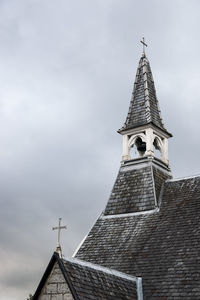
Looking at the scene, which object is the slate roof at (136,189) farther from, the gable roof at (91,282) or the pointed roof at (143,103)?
the gable roof at (91,282)

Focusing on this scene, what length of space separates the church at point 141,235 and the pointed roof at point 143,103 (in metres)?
0.05

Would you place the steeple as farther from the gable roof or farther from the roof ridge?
the gable roof

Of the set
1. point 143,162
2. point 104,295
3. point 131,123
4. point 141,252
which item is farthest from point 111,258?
point 131,123

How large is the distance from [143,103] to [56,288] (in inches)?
482

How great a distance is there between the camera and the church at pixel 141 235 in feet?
42.2

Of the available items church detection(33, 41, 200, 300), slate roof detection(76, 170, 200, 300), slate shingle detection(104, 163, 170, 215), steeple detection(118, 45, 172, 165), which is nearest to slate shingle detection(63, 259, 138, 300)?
church detection(33, 41, 200, 300)

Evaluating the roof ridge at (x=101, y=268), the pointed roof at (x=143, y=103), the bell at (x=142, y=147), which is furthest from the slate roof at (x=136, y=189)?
the roof ridge at (x=101, y=268)

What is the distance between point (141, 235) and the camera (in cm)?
1708

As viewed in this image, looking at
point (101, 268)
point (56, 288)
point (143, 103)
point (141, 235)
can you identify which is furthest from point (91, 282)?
point (143, 103)

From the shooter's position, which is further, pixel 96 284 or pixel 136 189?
pixel 136 189

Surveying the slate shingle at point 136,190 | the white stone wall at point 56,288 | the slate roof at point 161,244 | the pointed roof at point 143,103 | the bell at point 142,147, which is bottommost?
the white stone wall at point 56,288

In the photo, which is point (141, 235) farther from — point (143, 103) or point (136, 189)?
point (143, 103)

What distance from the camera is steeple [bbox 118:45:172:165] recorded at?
2158 centimetres

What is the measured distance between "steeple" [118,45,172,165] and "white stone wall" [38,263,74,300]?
9.25 m
